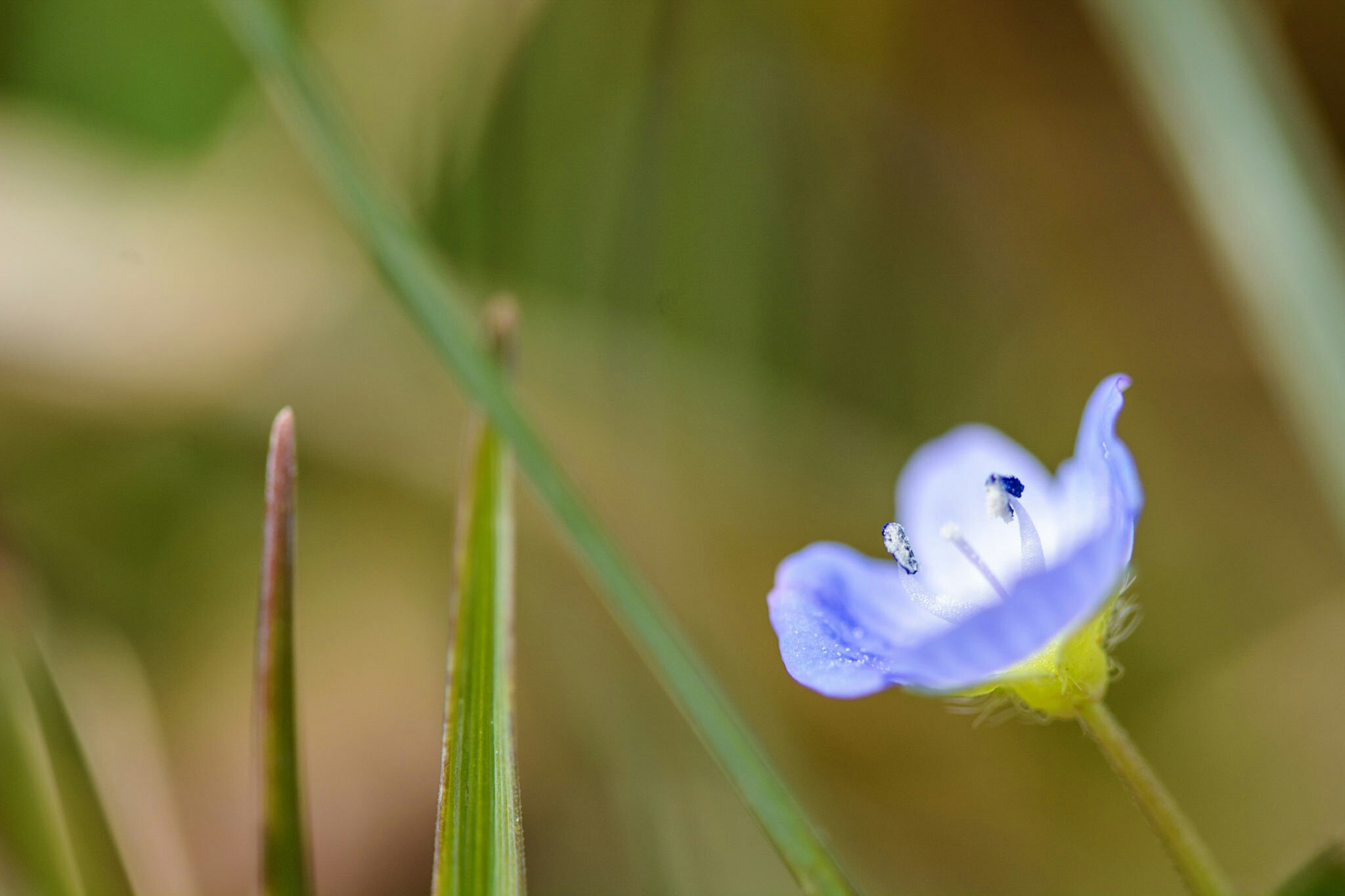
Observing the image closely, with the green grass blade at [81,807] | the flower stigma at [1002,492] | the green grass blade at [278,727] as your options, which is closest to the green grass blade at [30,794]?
the green grass blade at [81,807]

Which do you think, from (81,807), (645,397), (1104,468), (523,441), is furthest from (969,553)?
(645,397)

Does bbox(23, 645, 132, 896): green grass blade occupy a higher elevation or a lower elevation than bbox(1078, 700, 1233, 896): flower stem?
higher

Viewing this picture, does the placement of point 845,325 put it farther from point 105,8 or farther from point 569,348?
point 105,8

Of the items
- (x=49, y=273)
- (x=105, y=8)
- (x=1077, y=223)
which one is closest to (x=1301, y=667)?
(x=1077, y=223)

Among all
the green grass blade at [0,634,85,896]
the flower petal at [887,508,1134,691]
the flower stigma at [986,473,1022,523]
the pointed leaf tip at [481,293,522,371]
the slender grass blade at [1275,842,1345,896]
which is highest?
the pointed leaf tip at [481,293,522,371]

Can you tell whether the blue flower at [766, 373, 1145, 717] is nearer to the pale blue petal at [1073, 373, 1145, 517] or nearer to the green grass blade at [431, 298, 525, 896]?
the pale blue petal at [1073, 373, 1145, 517]

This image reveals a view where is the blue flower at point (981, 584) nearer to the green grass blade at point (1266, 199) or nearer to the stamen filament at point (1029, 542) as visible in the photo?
the stamen filament at point (1029, 542)

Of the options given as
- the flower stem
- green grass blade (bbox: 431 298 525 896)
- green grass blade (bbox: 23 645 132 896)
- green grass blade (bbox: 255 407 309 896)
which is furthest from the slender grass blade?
green grass blade (bbox: 23 645 132 896)
